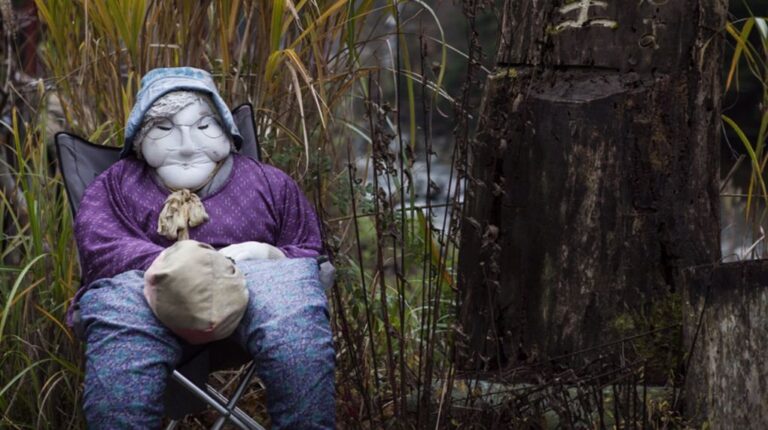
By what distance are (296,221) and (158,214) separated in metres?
0.40

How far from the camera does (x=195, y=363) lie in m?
3.43

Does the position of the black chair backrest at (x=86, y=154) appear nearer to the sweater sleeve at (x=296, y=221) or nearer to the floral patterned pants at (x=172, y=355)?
the sweater sleeve at (x=296, y=221)

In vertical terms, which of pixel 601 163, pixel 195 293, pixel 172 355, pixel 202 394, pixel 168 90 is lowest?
pixel 202 394

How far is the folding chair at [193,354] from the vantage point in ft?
10.9

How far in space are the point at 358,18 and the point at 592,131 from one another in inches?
44.0

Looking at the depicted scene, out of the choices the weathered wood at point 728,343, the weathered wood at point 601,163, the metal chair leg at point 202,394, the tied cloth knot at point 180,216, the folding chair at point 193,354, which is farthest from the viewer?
the tied cloth knot at point 180,216

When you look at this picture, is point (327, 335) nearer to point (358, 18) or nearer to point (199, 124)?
point (199, 124)

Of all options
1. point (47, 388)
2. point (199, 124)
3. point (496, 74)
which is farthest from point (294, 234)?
point (47, 388)

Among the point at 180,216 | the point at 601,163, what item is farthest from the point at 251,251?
the point at 601,163

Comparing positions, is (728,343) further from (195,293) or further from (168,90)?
(168,90)

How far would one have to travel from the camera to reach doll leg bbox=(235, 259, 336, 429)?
317 cm

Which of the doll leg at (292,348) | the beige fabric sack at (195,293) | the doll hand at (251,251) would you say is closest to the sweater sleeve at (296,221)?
the doll hand at (251,251)

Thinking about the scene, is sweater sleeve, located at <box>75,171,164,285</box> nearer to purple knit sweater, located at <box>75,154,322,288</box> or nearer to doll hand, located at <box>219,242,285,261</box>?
purple knit sweater, located at <box>75,154,322,288</box>

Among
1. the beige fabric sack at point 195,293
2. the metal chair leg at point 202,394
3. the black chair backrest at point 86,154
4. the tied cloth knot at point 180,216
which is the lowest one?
the metal chair leg at point 202,394
